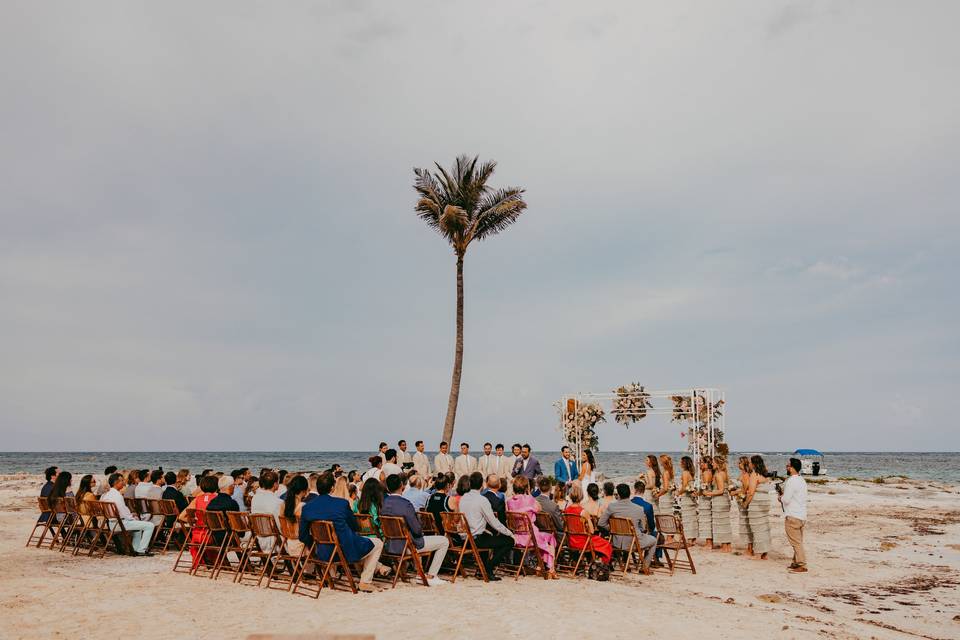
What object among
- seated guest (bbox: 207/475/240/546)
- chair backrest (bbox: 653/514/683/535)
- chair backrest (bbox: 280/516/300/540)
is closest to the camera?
chair backrest (bbox: 280/516/300/540)

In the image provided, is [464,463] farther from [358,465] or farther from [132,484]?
[358,465]

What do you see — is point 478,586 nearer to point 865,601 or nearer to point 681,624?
point 681,624

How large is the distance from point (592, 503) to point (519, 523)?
1618mm

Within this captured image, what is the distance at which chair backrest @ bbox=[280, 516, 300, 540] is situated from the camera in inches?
348

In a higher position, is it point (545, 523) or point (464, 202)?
point (464, 202)

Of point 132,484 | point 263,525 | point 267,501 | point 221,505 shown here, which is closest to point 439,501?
point 267,501

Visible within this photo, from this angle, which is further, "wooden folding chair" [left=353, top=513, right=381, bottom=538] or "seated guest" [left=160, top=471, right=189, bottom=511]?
"seated guest" [left=160, top=471, right=189, bottom=511]

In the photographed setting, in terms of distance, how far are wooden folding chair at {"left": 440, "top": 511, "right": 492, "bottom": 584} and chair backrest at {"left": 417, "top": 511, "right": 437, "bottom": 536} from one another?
0.63 feet

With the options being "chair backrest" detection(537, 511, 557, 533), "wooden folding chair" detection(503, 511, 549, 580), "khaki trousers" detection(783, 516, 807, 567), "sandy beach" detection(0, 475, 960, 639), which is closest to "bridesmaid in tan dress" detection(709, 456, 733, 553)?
"sandy beach" detection(0, 475, 960, 639)

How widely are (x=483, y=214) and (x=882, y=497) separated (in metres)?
19.1

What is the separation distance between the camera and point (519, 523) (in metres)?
9.82

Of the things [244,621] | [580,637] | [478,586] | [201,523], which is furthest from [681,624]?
[201,523]

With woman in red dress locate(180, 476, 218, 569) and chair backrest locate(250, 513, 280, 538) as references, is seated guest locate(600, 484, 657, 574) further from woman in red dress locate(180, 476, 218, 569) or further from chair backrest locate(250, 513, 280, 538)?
woman in red dress locate(180, 476, 218, 569)

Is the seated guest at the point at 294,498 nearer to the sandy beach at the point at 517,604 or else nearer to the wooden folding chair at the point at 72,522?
the sandy beach at the point at 517,604
